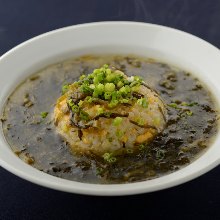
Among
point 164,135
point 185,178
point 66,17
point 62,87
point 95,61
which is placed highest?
point 66,17

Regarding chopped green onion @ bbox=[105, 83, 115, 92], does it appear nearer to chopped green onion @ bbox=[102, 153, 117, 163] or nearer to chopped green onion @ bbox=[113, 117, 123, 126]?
chopped green onion @ bbox=[113, 117, 123, 126]

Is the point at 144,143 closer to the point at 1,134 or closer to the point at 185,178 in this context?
the point at 185,178

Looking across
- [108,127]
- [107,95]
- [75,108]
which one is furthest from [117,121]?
[75,108]

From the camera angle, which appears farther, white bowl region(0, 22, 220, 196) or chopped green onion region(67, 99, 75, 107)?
white bowl region(0, 22, 220, 196)

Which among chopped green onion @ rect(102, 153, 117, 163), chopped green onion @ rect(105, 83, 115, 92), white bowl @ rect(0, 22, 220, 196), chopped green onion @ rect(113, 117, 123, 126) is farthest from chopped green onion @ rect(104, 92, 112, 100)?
white bowl @ rect(0, 22, 220, 196)

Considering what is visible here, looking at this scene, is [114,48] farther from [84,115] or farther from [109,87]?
[84,115]

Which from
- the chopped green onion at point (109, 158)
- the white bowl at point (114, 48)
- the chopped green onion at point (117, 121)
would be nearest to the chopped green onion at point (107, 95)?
the chopped green onion at point (117, 121)

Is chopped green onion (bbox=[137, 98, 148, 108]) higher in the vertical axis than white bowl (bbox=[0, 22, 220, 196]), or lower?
lower

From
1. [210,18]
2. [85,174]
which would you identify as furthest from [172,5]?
[85,174]
